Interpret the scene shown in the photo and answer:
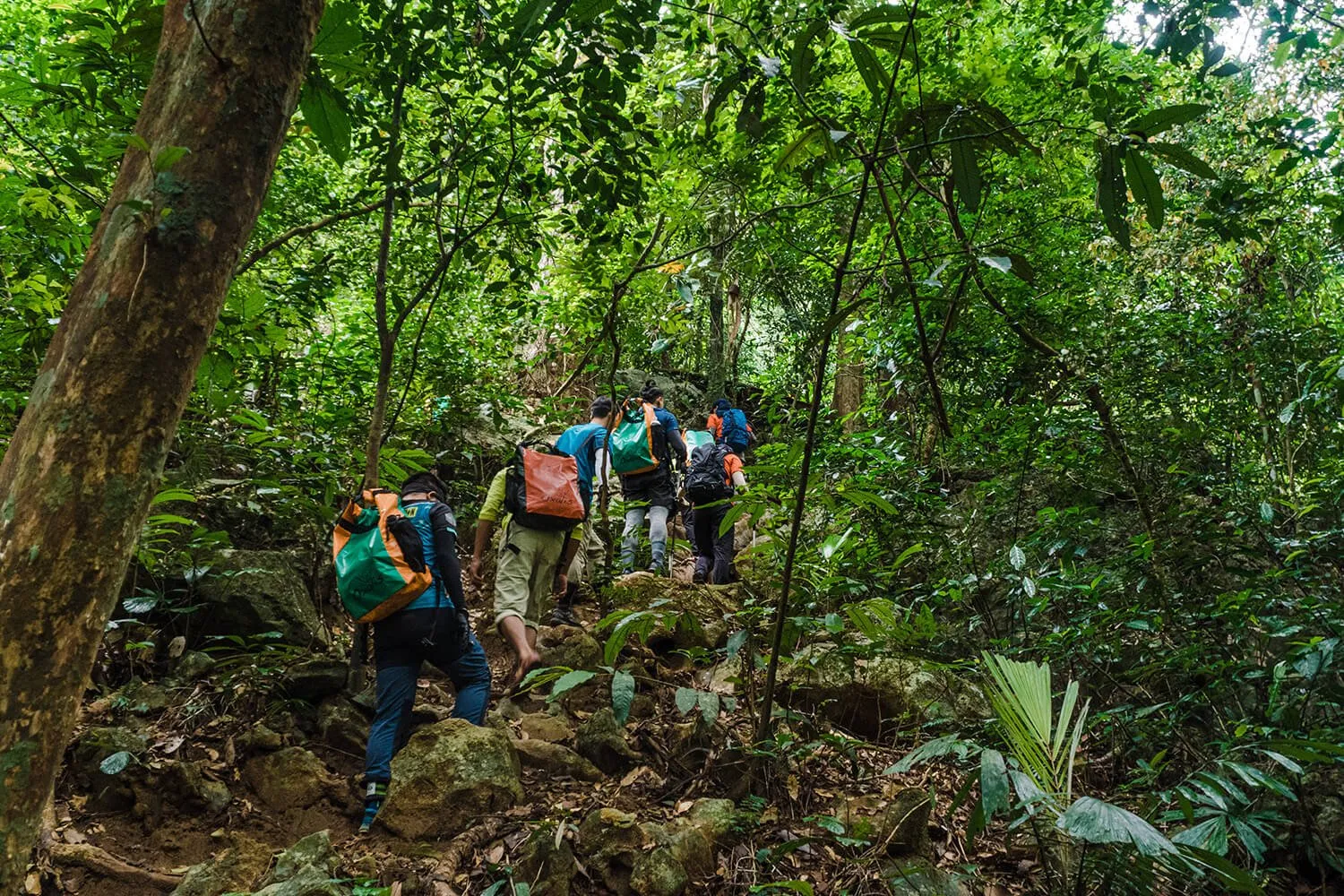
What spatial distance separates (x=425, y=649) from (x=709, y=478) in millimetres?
4127

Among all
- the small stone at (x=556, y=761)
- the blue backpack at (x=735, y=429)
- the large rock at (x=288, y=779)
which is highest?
the blue backpack at (x=735, y=429)

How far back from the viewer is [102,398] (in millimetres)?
1524

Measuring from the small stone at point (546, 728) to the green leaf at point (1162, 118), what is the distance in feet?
14.7

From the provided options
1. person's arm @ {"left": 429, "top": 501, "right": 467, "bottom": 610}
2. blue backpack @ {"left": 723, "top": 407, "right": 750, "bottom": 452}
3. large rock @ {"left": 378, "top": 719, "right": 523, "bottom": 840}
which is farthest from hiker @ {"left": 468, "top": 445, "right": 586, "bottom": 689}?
blue backpack @ {"left": 723, "top": 407, "right": 750, "bottom": 452}

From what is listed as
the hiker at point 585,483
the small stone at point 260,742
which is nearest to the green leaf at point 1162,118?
the hiker at point 585,483

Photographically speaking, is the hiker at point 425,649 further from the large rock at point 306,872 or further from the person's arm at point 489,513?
the person's arm at point 489,513

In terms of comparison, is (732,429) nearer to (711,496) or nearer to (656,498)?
(711,496)

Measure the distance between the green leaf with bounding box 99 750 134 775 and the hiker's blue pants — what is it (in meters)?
1.13

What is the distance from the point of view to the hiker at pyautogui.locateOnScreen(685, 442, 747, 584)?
7879mm

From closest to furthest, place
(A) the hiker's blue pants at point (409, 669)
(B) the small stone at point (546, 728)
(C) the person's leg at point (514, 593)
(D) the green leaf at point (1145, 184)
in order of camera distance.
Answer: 1. (D) the green leaf at point (1145, 184)
2. (A) the hiker's blue pants at point (409, 669)
3. (B) the small stone at point (546, 728)
4. (C) the person's leg at point (514, 593)

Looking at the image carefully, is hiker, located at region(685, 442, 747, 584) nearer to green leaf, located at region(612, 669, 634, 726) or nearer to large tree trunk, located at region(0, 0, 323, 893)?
green leaf, located at region(612, 669, 634, 726)

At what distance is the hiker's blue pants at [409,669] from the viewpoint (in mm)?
4035

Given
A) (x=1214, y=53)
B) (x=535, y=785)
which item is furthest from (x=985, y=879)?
(x=1214, y=53)

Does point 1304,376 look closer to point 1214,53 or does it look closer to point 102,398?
point 1214,53
